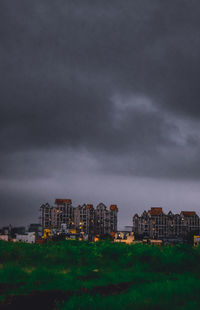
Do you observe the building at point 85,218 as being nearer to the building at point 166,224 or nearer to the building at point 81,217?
the building at point 81,217

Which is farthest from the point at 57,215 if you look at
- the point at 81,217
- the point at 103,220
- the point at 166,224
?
the point at 166,224

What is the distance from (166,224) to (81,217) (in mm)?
40835

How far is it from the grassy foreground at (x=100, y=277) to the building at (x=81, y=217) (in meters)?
135

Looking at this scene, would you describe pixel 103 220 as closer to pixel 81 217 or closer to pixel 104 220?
pixel 104 220

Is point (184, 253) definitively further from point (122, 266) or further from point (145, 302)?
point (145, 302)

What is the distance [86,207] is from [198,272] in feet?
458

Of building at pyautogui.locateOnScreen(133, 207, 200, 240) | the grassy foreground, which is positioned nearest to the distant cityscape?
building at pyautogui.locateOnScreen(133, 207, 200, 240)

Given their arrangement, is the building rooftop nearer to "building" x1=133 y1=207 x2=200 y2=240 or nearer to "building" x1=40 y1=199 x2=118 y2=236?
"building" x1=133 y1=207 x2=200 y2=240

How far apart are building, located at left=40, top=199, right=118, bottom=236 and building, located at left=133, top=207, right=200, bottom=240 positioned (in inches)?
594

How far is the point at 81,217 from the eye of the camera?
14975 centimetres

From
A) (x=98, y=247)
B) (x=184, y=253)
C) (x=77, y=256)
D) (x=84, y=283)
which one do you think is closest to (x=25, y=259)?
(x=77, y=256)

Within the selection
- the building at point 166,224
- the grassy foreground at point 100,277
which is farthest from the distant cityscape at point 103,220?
the grassy foreground at point 100,277

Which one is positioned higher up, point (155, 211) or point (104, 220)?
point (155, 211)

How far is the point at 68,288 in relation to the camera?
9.65 m
